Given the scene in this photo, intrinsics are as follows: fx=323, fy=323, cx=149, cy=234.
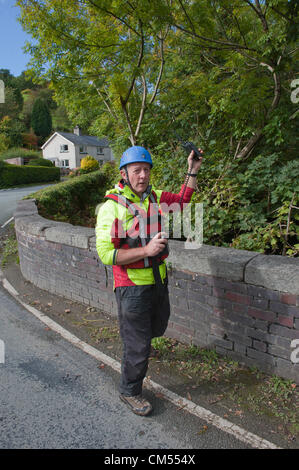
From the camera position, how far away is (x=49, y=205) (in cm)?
847

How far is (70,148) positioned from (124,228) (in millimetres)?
53609

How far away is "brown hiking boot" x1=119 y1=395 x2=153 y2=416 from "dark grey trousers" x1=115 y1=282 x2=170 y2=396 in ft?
0.19

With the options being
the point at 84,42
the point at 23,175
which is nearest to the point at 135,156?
the point at 84,42

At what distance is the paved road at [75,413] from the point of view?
2.42 m

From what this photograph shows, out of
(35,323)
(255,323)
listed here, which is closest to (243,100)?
(255,323)

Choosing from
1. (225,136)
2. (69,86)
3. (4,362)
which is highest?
(69,86)

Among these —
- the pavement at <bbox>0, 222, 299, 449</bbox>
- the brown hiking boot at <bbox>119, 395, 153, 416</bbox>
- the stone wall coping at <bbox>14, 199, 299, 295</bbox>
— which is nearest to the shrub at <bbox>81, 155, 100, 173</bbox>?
the pavement at <bbox>0, 222, 299, 449</bbox>

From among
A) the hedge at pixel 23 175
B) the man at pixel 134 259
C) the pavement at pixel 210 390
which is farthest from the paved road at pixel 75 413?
the hedge at pixel 23 175

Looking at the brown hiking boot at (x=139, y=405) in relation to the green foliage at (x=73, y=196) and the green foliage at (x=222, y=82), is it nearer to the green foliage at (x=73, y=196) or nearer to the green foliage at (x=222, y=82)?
the green foliage at (x=222, y=82)

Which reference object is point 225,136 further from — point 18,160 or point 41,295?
point 18,160

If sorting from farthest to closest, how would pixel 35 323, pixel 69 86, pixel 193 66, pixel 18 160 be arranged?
1. pixel 18 160
2. pixel 193 66
3. pixel 69 86
4. pixel 35 323

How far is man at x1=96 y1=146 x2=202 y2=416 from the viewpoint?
256cm

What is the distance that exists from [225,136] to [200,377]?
5183 millimetres

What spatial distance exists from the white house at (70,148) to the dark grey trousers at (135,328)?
167ft
